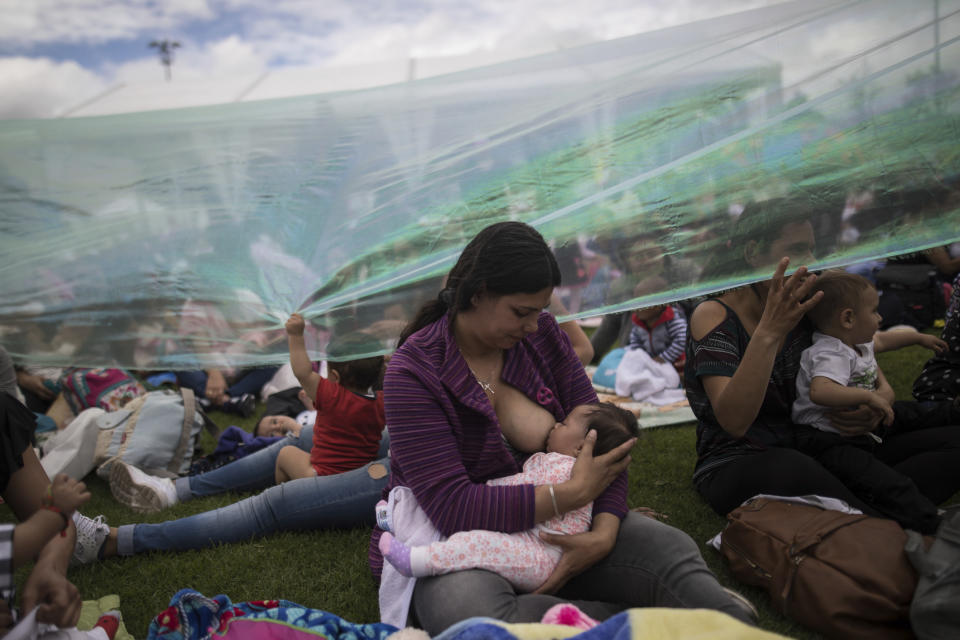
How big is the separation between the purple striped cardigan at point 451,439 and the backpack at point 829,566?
65cm

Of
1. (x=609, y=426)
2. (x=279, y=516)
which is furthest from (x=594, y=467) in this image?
(x=279, y=516)

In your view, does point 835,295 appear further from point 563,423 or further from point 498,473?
point 498,473

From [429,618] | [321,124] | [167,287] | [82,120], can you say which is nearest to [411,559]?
[429,618]

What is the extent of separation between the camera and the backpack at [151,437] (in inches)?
178

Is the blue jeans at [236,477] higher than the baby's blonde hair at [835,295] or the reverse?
the reverse

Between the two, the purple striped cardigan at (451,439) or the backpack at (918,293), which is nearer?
the purple striped cardigan at (451,439)

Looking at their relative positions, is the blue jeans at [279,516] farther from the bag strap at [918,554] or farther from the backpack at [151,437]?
the bag strap at [918,554]

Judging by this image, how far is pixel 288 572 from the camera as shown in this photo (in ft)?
10.3

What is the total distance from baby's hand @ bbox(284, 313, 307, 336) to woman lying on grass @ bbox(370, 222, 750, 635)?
76cm

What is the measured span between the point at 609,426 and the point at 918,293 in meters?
6.83

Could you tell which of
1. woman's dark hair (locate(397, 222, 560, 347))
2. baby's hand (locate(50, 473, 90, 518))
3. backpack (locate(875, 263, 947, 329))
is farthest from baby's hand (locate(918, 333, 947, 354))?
backpack (locate(875, 263, 947, 329))

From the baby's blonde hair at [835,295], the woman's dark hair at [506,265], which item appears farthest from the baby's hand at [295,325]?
the baby's blonde hair at [835,295]

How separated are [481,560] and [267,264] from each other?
180cm

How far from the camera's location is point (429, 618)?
2.15 m
